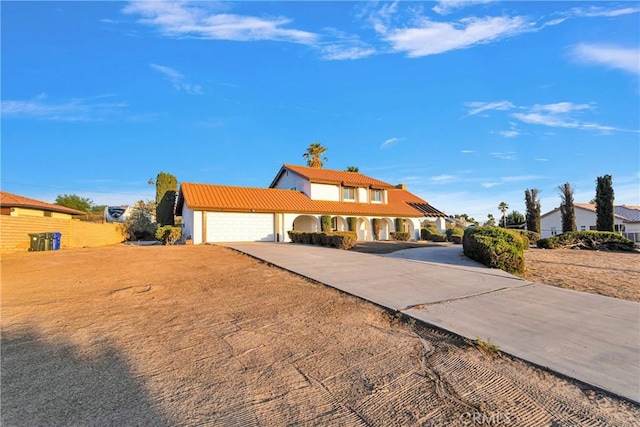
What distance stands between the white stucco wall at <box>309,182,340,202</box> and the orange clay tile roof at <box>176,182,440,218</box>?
1.90 ft

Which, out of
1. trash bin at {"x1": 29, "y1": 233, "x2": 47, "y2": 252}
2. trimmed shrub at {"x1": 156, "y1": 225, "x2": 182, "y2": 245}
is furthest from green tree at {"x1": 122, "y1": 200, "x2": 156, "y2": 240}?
trash bin at {"x1": 29, "y1": 233, "x2": 47, "y2": 252}

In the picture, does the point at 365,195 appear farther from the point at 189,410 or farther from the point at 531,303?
the point at 189,410

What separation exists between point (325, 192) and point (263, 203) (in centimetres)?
641

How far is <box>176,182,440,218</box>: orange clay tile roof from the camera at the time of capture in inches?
826

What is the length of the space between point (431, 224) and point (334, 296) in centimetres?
3014

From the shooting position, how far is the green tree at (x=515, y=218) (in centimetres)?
5956

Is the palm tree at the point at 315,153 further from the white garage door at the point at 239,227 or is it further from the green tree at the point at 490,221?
the green tree at the point at 490,221

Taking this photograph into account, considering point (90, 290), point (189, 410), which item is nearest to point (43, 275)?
point (90, 290)

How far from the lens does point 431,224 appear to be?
34.3 meters

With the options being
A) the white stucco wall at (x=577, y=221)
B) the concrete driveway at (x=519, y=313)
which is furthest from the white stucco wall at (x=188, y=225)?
the white stucco wall at (x=577, y=221)

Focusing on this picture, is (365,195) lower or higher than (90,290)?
higher

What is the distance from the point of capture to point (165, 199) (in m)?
30.8

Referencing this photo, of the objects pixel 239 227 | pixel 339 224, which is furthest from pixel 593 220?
pixel 239 227

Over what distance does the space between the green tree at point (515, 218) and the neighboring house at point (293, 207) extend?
3583 centimetres
